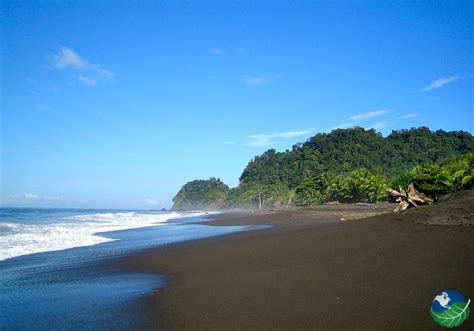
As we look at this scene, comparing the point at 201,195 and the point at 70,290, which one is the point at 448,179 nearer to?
the point at 70,290

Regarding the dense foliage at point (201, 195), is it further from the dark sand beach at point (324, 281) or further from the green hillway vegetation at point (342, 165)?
the dark sand beach at point (324, 281)

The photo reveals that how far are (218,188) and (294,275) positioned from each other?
6149 inches

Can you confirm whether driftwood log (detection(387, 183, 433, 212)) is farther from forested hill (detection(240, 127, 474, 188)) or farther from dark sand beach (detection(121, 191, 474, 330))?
forested hill (detection(240, 127, 474, 188))

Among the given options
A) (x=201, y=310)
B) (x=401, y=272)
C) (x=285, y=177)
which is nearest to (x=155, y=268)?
(x=201, y=310)

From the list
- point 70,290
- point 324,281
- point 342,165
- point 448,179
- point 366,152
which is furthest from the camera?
point 366,152

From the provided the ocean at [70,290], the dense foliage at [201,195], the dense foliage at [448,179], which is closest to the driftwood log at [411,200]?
the dense foliage at [448,179]

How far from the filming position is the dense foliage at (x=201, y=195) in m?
152

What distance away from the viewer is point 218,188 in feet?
531

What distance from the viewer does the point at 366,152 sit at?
87750 mm

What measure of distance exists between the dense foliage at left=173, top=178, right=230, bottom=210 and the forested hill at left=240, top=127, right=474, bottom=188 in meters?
45.8

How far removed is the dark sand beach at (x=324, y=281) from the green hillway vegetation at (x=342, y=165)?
1496 inches

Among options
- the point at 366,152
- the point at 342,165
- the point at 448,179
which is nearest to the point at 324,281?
the point at 448,179

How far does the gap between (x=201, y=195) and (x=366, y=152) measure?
10457 centimetres

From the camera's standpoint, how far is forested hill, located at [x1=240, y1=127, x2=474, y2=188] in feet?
270
